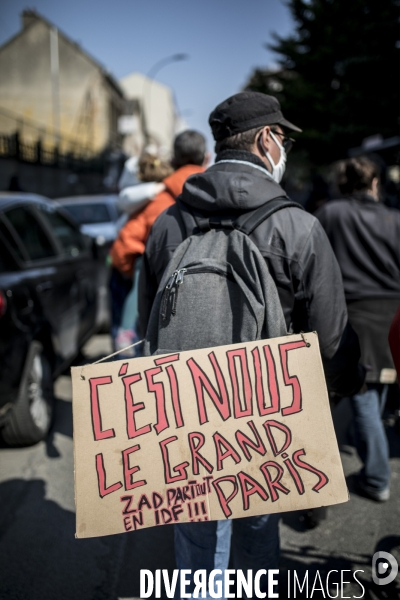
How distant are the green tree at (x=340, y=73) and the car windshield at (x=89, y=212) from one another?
1379 centimetres

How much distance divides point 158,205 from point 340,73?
905 inches

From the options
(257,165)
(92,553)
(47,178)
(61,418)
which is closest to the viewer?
(257,165)

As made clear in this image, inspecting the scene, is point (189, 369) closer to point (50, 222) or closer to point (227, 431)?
point (227, 431)

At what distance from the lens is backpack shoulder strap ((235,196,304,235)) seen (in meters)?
1.76

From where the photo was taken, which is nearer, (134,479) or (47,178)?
(134,479)

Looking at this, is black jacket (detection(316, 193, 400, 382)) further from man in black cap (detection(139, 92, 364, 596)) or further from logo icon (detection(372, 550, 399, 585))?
man in black cap (detection(139, 92, 364, 596))

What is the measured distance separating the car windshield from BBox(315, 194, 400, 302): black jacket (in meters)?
8.19

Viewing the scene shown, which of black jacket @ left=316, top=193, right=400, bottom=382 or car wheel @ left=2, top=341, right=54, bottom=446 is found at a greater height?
black jacket @ left=316, top=193, right=400, bottom=382

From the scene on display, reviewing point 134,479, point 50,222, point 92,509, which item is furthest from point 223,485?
point 50,222

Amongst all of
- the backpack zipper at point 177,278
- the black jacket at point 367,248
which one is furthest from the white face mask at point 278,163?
the black jacket at point 367,248

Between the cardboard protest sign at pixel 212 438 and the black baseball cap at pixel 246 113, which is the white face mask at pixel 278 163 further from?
the cardboard protest sign at pixel 212 438

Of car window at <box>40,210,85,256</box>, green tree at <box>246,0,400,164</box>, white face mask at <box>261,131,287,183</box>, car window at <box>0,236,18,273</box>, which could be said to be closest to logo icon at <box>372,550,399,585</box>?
white face mask at <box>261,131,287,183</box>

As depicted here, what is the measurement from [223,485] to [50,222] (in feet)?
13.3

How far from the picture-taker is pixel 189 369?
165cm
